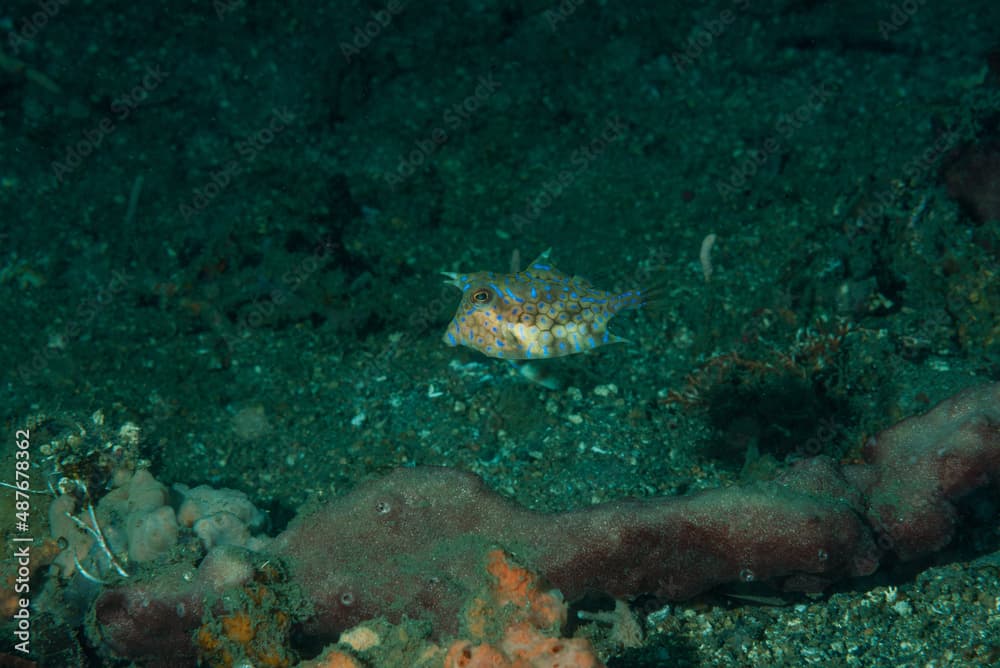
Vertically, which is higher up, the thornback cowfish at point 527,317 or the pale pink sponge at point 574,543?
the thornback cowfish at point 527,317

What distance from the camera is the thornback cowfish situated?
4.54 m

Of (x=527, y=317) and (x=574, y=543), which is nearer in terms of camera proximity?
(x=574, y=543)

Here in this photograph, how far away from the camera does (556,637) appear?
2900mm

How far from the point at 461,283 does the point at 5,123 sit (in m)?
8.45

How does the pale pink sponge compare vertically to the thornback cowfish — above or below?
below

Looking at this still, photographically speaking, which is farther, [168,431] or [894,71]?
[894,71]

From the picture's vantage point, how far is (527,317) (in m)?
4.54

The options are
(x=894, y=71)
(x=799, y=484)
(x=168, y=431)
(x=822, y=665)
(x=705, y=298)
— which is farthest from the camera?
(x=894, y=71)

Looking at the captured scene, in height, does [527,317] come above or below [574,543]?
above

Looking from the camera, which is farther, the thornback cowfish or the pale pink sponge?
the thornback cowfish

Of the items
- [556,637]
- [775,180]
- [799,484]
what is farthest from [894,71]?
[556,637]

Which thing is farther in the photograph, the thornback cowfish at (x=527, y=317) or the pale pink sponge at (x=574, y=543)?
the thornback cowfish at (x=527, y=317)

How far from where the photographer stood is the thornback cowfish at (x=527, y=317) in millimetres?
4535

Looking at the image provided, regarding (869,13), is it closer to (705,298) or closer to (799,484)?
(705,298)
